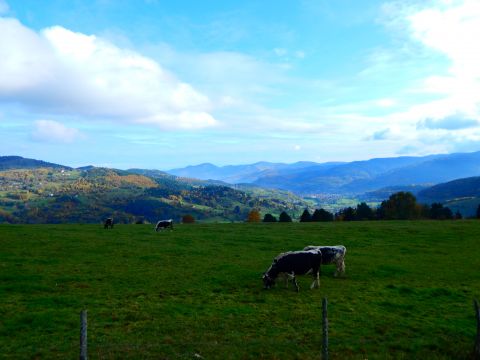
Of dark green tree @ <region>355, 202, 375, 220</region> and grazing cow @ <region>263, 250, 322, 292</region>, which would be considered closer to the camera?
grazing cow @ <region>263, 250, 322, 292</region>

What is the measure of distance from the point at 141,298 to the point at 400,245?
107 feet

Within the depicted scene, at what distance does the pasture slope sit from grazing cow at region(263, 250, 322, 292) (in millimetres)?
710

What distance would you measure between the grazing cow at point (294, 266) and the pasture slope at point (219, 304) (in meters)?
0.71

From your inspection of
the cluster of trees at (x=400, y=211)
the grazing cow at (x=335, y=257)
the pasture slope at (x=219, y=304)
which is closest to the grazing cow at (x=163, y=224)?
the pasture slope at (x=219, y=304)

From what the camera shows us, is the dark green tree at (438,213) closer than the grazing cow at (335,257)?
No

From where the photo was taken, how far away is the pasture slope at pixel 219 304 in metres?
14.1

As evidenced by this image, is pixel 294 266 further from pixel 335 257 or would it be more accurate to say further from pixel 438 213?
pixel 438 213

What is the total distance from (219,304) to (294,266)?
6.27 m

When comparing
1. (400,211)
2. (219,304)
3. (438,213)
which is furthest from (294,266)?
(438,213)

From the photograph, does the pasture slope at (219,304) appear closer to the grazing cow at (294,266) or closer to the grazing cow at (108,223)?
the grazing cow at (294,266)

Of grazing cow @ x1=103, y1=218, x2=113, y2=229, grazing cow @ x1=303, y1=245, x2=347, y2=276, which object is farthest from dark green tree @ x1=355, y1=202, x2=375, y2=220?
grazing cow @ x1=303, y1=245, x2=347, y2=276

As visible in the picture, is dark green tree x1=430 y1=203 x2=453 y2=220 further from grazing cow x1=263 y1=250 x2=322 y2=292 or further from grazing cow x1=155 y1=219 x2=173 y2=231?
grazing cow x1=263 y1=250 x2=322 y2=292

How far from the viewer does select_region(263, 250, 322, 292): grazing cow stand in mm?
23250

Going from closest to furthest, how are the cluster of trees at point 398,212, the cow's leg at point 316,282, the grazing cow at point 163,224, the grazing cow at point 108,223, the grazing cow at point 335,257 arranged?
1. the cow's leg at point 316,282
2. the grazing cow at point 335,257
3. the grazing cow at point 163,224
4. the grazing cow at point 108,223
5. the cluster of trees at point 398,212
